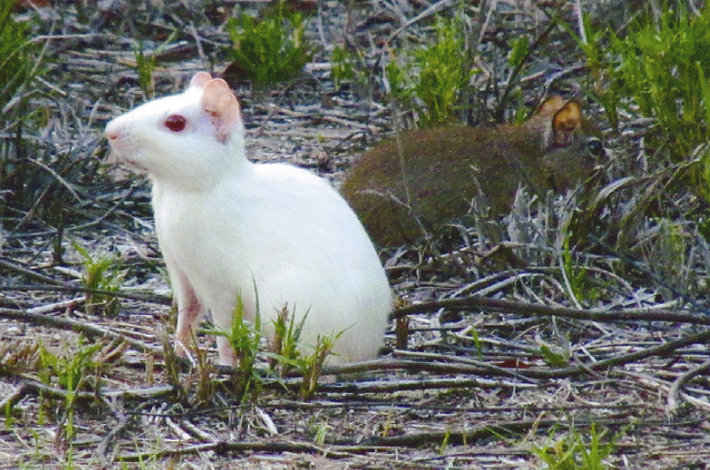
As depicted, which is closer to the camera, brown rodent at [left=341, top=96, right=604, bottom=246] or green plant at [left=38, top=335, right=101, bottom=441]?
green plant at [left=38, top=335, right=101, bottom=441]

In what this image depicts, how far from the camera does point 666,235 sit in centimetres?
453

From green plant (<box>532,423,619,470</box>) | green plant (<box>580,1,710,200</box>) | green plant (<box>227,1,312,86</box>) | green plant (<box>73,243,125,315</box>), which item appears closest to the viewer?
green plant (<box>532,423,619,470</box>)

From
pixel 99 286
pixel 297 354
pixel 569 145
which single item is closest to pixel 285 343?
pixel 297 354

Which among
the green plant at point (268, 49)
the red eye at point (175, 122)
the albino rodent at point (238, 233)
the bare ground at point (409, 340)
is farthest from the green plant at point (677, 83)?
the green plant at point (268, 49)

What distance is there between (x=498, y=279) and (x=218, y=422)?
5.09 feet

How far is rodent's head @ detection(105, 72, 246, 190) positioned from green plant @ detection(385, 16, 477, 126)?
6.05 ft

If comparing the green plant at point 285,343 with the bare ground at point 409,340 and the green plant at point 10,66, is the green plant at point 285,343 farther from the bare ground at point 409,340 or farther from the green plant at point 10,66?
the green plant at point 10,66

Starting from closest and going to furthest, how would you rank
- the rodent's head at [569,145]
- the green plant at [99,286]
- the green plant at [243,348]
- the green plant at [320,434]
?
the green plant at [320,434], the green plant at [243,348], the green plant at [99,286], the rodent's head at [569,145]

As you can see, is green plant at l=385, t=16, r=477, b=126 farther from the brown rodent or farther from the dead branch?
the dead branch

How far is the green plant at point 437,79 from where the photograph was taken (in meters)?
5.90

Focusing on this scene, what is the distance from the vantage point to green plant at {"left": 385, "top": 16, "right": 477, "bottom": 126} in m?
5.90

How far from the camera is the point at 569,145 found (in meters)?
5.93

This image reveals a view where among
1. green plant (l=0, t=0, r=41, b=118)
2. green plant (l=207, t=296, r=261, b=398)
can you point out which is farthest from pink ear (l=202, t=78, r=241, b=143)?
green plant (l=0, t=0, r=41, b=118)

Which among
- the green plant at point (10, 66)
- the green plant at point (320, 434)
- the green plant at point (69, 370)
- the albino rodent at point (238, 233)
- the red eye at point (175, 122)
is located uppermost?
the green plant at point (10, 66)
